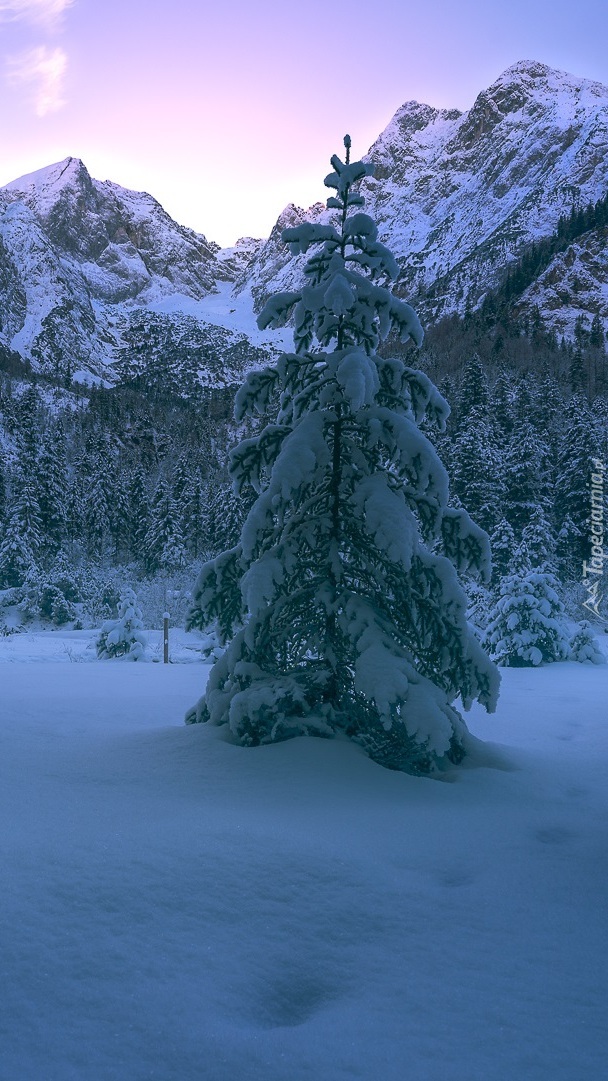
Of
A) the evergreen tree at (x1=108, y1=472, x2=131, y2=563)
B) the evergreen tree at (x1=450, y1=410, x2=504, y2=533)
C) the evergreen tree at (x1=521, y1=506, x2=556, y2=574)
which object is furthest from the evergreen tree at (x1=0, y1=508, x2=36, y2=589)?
the evergreen tree at (x1=521, y1=506, x2=556, y2=574)

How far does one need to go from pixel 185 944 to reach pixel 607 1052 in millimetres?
1403

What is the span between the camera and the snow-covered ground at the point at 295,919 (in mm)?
1884

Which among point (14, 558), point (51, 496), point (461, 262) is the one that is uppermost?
point (461, 262)

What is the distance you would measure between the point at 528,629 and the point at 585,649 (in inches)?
59.0

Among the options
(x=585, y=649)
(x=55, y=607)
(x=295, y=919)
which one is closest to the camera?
(x=295, y=919)

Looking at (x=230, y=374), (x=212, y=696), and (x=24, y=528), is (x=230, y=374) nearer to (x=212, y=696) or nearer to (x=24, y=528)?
(x=24, y=528)

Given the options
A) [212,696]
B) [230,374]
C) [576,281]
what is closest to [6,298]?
[230,374]

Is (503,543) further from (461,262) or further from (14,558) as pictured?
(461,262)

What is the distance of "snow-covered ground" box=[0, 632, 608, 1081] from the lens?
188 centimetres

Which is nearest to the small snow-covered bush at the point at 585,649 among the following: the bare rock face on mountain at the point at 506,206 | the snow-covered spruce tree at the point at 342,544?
the snow-covered spruce tree at the point at 342,544

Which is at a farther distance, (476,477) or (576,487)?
(576,487)

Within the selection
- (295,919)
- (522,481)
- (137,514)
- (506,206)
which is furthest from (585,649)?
(506,206)

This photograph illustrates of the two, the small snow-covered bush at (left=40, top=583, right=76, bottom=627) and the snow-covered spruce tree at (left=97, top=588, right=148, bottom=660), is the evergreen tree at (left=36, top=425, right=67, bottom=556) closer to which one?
the small snow-covered bush at (left=40, top=583, right=76, bottom=627)

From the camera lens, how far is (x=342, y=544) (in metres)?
5.94
